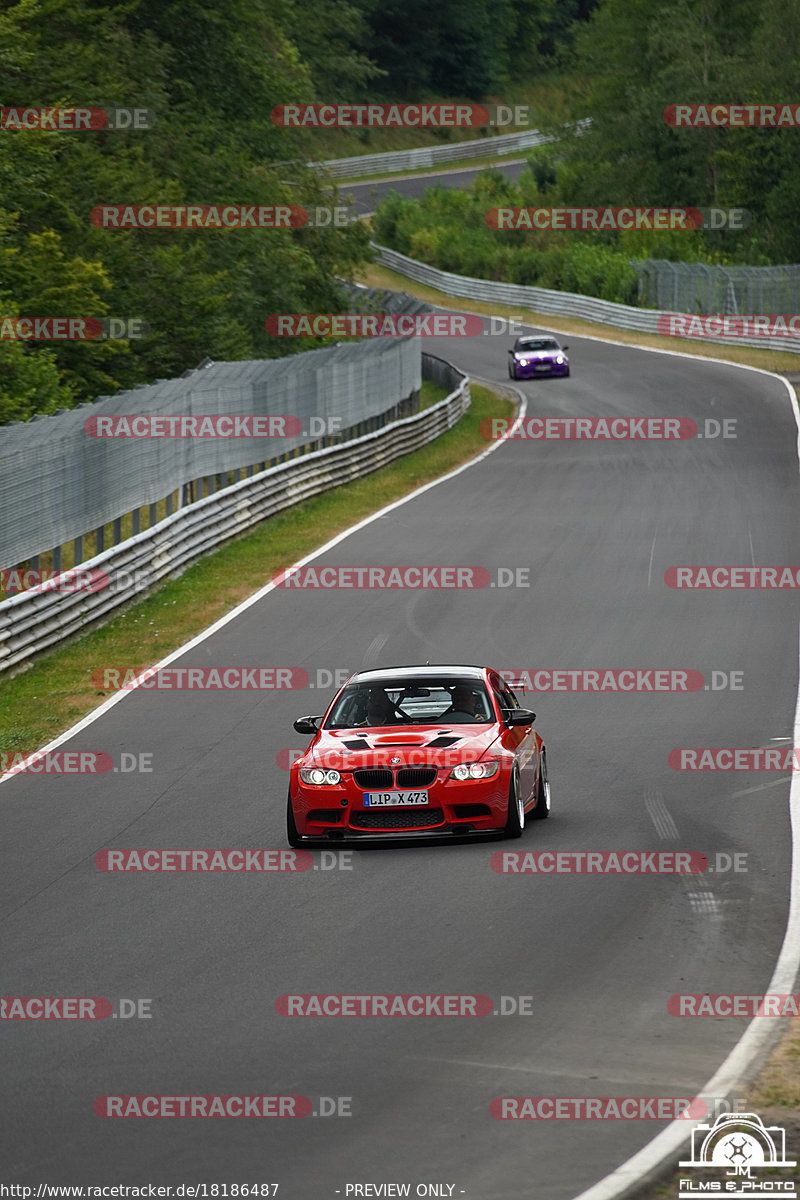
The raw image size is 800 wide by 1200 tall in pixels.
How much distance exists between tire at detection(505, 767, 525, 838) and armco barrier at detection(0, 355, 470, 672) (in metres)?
9.10

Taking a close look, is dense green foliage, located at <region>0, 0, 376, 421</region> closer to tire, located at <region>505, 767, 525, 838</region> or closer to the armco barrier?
the armco barrier

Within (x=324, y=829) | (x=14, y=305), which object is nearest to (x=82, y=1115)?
(x=324, y=829)

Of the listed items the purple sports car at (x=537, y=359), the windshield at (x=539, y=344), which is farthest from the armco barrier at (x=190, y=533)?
the windshield at (x=539, y=344)

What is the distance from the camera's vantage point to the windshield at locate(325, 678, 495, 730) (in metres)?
13.4

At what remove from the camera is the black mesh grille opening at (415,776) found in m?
12.6

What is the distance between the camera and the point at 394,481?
38.0 meters

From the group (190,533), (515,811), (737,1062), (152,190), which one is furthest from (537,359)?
(737,1062)

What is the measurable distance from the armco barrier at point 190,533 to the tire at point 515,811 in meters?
9.10

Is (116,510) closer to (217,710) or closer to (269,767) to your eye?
(217,710)

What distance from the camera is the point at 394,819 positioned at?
12.7 meters

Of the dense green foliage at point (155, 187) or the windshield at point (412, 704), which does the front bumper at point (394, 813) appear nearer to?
the windshield at point (412, 704)

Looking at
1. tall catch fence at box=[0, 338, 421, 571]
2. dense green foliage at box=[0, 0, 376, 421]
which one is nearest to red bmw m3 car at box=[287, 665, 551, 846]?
tall catch fence at box=[0, 338, 421, 571]

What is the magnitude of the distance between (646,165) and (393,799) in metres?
83.9

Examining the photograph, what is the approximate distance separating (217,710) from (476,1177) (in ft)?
39.8
